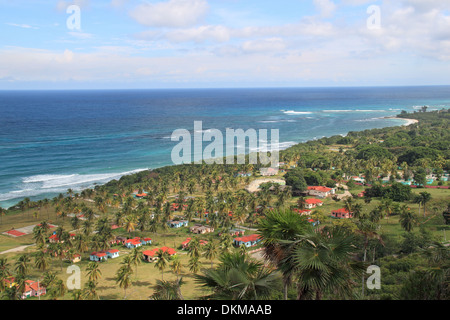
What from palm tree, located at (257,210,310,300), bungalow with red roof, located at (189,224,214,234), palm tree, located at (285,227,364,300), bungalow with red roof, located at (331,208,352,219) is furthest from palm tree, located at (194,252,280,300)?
bungalow with red roof, located at (331,208,352,219)

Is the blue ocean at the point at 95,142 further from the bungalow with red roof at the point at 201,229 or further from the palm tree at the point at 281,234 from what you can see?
the palm tree at the point at 281,234

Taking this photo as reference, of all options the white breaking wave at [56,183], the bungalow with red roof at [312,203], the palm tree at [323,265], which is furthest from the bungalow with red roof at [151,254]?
the palm tree at [323,265]

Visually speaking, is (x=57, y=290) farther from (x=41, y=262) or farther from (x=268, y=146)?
(x=268, y=146)

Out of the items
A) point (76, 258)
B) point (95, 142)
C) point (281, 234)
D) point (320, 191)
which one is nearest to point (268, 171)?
point (320, 191)

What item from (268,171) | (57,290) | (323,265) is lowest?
(57,290)

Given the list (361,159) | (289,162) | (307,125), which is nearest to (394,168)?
(361,159)

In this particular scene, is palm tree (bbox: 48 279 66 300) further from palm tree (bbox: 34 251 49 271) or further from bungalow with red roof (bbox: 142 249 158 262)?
bungalow with red roof (bbox: 142 249 158 262)

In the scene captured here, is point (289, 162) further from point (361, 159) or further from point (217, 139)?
point (217, 139)
